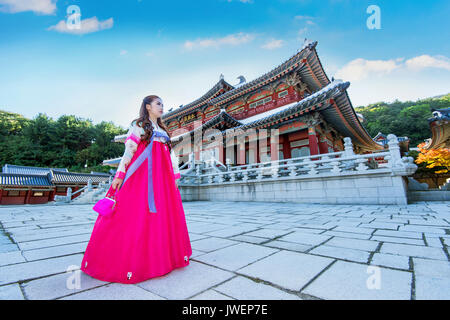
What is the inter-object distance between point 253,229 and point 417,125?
35354 millimetres

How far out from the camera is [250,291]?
1112 mm

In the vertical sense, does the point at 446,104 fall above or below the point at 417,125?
above

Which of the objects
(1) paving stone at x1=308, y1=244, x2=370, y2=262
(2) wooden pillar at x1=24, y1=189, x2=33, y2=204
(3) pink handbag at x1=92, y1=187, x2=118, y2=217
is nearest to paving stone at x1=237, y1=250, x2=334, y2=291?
(1) paving stone at x1=308, y1=244, x2=370, y2=262

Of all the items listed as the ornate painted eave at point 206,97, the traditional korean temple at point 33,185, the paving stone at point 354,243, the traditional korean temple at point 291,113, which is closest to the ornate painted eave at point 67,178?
the traditional korean temple at point 33,185

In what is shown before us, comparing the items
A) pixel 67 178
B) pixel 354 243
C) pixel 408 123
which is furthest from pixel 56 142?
pixel 408 123

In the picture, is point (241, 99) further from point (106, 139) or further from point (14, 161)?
point (14, 161)

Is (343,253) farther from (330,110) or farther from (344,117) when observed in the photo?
(344,117)

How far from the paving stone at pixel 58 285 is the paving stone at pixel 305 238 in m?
1.76

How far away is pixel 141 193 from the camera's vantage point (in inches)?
59.9

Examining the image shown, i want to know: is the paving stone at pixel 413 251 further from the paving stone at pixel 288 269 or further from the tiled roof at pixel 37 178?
the tiled roof at pixel 37 178

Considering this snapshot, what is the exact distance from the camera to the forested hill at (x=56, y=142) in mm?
28516

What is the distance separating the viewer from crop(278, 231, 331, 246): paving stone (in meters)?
2.09
